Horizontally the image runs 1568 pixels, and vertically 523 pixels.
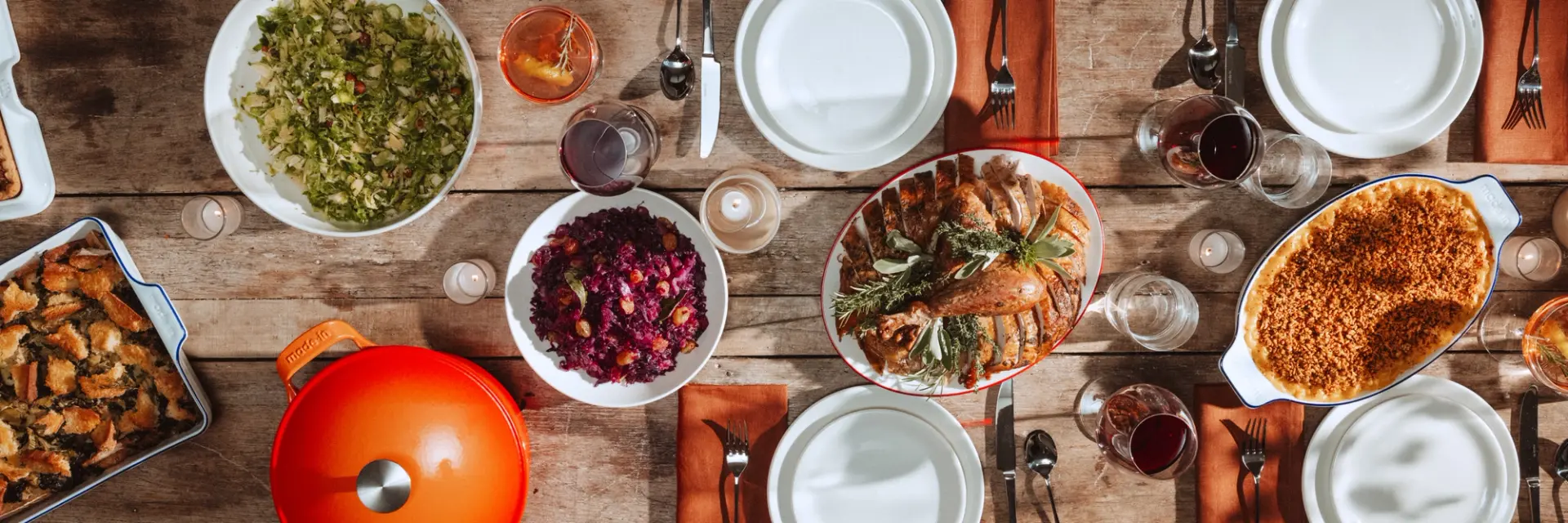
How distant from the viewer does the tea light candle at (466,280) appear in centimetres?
204

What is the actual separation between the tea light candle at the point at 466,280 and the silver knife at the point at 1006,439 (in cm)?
146

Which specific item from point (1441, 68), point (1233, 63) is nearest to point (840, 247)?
point (1233, 63)

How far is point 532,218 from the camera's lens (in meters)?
2.06

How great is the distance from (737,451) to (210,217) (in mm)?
1596

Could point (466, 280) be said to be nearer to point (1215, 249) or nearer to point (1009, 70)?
point (1009, 70)

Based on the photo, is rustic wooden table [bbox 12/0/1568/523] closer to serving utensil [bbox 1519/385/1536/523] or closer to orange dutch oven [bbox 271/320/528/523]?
serving utensil [bbox 1519/385/1536/523]

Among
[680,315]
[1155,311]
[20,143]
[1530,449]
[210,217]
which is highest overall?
[20,143]

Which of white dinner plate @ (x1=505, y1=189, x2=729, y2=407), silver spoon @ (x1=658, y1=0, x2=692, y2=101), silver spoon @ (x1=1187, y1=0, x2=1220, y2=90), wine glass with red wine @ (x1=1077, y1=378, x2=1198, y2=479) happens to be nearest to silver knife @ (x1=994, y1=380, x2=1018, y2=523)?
wine glass with red wine @ (x1=1077, y1=378, x2=1198, y2=479)

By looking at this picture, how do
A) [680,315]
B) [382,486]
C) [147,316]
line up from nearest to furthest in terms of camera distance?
[382,486], [680,315], [147,316]

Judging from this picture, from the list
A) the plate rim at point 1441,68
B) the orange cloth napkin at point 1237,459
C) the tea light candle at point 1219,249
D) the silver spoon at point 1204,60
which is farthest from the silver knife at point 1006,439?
the plate rim at point 1441,68

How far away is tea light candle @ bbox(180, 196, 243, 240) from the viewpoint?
6.72 ft

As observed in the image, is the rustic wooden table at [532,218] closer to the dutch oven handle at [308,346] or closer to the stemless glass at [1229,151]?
the stemless glass at [1229,151]

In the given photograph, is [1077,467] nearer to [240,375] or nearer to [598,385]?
[598,385]

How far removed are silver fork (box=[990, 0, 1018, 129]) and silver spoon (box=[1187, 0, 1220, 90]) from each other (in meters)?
0.49
